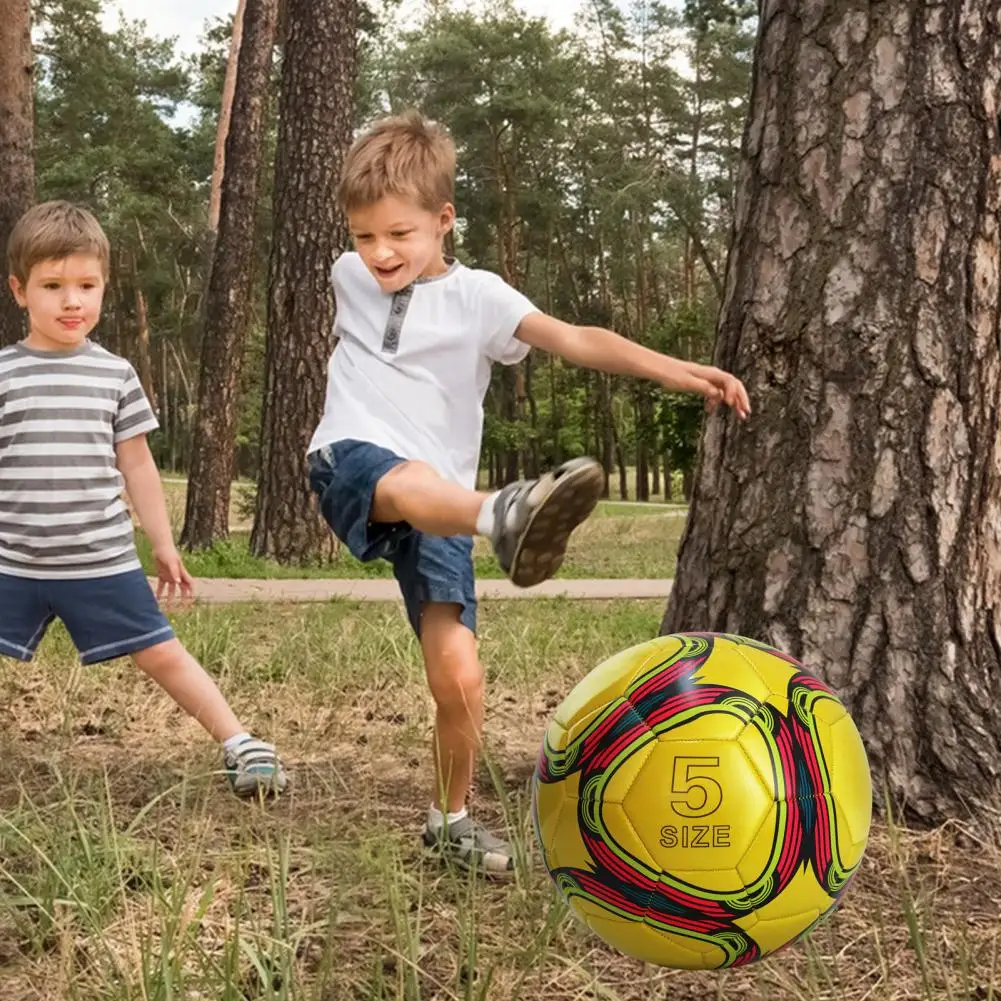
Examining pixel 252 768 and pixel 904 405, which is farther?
pixel 252 768

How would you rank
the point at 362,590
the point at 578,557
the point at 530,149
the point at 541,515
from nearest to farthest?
the point at 541,515, the point at 362,590, the point at 578,557, the point at 530,149

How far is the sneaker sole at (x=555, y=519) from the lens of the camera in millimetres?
2502

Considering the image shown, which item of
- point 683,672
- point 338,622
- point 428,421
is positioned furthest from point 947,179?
point 338,622

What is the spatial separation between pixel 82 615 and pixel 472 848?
1.54 metres

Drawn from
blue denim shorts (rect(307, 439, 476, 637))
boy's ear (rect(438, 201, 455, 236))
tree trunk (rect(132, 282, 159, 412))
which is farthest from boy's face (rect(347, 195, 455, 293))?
tree trunk (rect(132, 282, 159, 412))

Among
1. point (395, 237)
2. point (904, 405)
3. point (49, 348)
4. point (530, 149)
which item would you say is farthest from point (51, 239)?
point (530, 149)

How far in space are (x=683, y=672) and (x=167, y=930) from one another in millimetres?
996

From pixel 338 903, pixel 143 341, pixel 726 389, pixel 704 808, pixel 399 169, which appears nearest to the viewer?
pixel 704 808

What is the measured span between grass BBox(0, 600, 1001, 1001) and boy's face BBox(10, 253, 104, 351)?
1343 millimetres

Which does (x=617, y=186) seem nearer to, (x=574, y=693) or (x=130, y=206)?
(x=130, y=206)

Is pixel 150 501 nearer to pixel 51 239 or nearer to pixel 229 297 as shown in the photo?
pixel 51 239

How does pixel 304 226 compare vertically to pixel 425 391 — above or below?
above

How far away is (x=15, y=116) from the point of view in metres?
9.41

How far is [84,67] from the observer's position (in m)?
31.8
